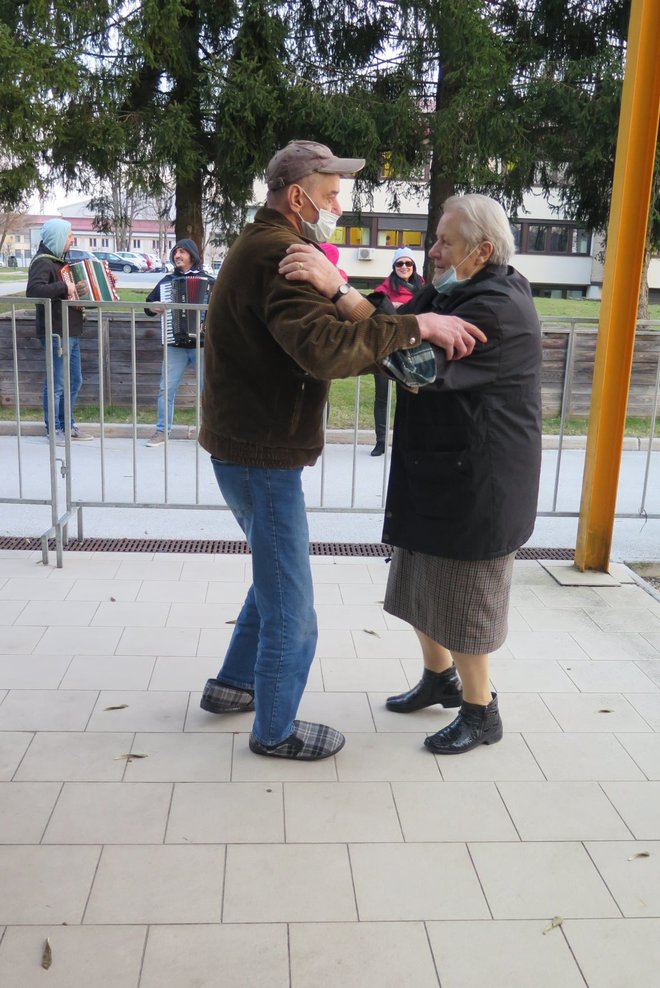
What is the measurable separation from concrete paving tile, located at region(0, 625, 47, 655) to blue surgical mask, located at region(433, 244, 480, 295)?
7.55ft

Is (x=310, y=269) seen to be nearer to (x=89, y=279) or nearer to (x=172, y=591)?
(x=172, y=591)

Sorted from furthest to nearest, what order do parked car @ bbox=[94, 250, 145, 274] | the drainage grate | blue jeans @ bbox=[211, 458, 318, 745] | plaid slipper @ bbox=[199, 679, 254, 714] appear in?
parked car @ bbox=[94, 250, 145, 274] < the drainage grate < plaid slipper @ bbox=[199, 679, 254, 714] < blue jeans @ bbox=[211, 458, 318, 745]

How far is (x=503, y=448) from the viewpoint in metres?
2.99

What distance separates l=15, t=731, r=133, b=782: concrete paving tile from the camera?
3.09 m

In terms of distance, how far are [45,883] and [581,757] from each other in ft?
5.88

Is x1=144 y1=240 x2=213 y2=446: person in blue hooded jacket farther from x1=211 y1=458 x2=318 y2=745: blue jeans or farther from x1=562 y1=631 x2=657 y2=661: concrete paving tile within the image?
x1=211 y1=458 x2=318 y2=745: blue jeans

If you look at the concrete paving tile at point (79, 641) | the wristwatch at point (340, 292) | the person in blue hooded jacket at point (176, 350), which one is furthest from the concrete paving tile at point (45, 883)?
the person in blue hooded jacket at point (176, 350)

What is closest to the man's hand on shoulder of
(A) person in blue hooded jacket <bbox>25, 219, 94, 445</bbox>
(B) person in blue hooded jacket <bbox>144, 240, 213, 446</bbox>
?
(B) person in blue hooded jacket <bbox>144, 240, 213, 446</bbox>

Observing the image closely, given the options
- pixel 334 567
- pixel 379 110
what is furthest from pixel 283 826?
pixel 379 110

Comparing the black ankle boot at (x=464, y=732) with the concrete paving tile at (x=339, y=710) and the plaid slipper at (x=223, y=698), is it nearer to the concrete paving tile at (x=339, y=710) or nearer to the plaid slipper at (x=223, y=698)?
the concrete paving tile at (x=339, y=710)

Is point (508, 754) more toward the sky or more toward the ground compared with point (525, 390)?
more toward the ground

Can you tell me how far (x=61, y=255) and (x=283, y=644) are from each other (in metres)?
6.75

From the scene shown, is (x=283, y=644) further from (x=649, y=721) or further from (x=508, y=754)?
(x=649, y=721)

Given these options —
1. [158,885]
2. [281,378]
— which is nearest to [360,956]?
[158,885]
